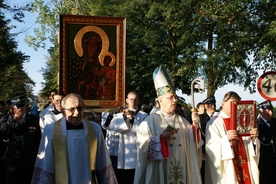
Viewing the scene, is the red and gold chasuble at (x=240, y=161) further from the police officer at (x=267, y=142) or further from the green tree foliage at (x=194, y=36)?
the green tree foliage at (x=194, y=36)

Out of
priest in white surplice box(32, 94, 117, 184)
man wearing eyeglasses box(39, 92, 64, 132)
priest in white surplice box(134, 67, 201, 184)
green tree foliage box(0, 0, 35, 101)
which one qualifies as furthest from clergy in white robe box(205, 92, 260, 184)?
Answer: green tree foliage box(0, 0, 35, 101)

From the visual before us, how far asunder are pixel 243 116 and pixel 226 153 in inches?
22.3

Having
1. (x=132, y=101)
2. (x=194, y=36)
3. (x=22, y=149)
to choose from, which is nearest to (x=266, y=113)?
(x=132, y=101)

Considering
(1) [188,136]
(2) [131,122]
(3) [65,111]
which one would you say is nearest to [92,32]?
(2) [131,122]

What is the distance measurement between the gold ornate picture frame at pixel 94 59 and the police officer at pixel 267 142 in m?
2.85

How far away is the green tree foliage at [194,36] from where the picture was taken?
19641 millimetres

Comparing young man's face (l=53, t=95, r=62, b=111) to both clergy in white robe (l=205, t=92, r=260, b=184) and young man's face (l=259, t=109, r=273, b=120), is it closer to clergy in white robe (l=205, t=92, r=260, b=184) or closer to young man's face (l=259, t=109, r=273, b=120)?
clergy in white robe (l=205, t=92, r=260, b=184)

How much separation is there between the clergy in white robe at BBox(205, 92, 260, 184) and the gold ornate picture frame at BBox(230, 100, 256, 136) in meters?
0.10

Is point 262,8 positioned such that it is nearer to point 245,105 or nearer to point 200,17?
point 200,17

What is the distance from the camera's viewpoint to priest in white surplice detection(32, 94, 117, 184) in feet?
17.7

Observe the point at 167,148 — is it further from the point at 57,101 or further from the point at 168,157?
the point at 57,101

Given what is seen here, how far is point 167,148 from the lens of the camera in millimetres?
7020

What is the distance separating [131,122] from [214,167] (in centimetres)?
300

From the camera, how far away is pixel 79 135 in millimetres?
5559
